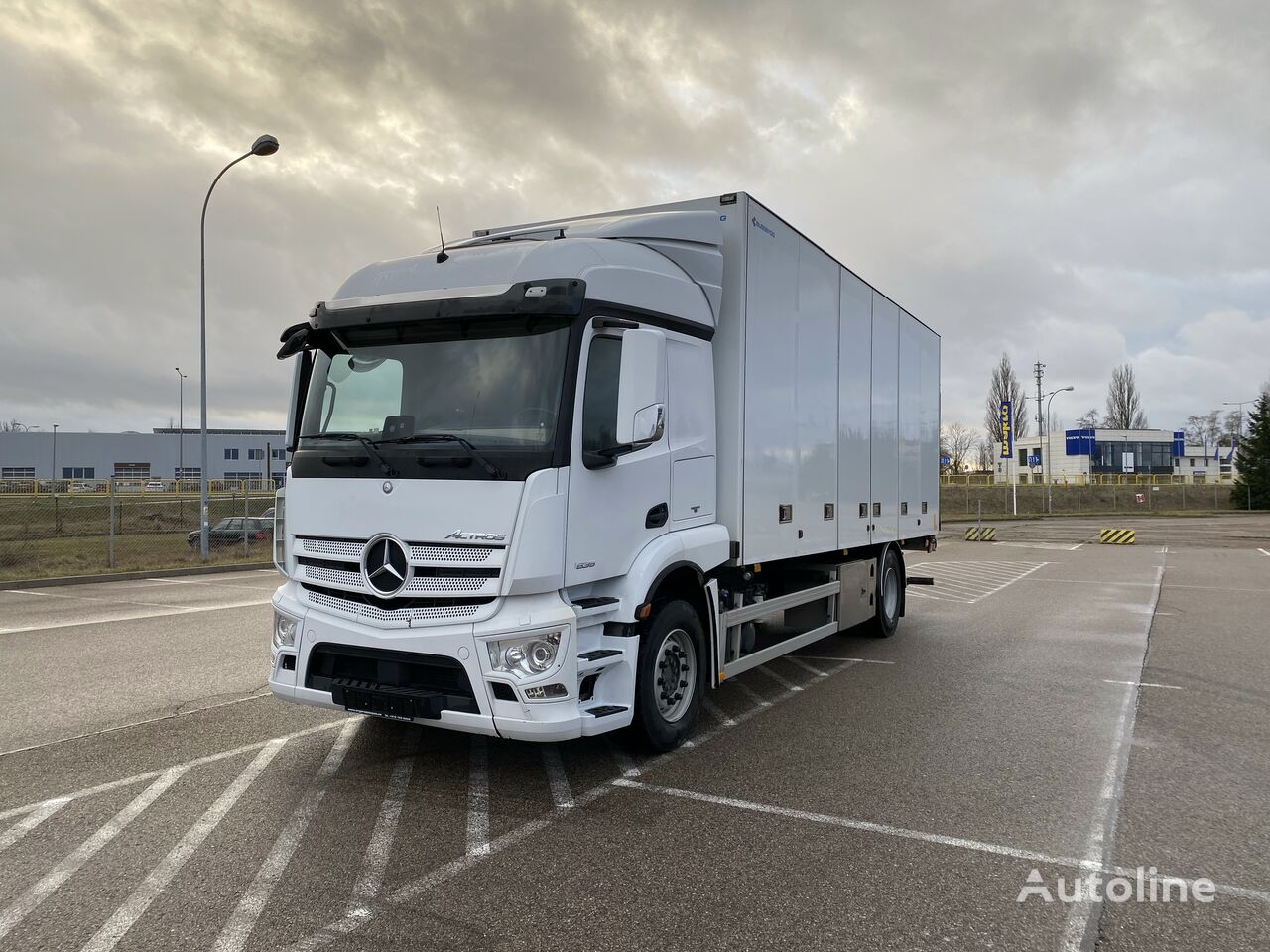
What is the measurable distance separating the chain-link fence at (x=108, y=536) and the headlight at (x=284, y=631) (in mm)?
14267

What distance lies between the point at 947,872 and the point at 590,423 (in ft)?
8.92

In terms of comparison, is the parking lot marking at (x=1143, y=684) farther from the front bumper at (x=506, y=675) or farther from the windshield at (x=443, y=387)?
the windshield at (x=443, y=387)

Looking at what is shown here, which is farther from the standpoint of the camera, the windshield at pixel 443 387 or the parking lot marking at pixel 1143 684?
the parking lot marking at pixel 1143 684

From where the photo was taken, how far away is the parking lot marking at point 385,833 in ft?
11.5

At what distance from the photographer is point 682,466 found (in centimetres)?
548

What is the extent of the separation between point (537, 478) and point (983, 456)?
10302cm

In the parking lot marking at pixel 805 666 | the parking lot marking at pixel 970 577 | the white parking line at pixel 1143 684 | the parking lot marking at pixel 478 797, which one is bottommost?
the parking lot marking at pixel 970 577

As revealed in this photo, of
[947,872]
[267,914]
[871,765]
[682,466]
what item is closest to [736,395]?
[682,466]

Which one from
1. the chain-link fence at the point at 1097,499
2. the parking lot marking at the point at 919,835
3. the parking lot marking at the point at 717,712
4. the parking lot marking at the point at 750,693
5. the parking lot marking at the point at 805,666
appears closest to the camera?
the parking lot marking at the point at 919,835

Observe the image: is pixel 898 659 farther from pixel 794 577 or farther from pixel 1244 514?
pixel 1244 514

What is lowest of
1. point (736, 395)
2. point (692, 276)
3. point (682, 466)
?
point (682, 466)

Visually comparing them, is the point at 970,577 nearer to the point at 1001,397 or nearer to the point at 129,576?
the point at 129,576

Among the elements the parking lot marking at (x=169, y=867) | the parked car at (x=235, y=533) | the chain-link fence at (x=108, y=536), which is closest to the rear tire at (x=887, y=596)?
the parking lot marking at (x=169, y=867)

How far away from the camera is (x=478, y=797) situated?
180 inches
